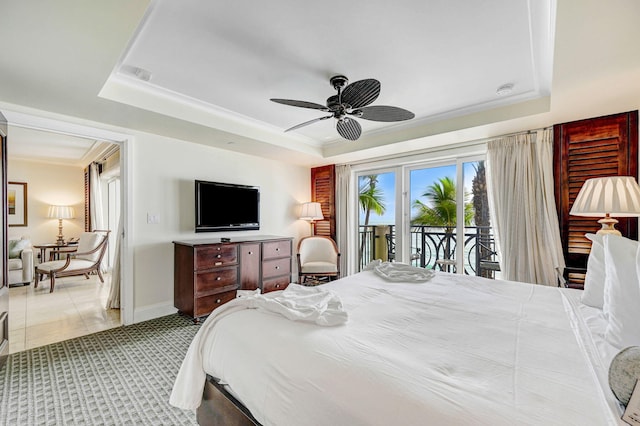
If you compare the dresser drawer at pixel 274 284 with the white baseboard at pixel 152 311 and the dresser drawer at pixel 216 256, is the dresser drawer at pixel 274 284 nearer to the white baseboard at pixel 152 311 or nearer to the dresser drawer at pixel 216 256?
the dresser drawer at pixel 216 256

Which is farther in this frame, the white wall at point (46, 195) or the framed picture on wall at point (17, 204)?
the white wall at point (46, 195)

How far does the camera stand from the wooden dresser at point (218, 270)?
330cm

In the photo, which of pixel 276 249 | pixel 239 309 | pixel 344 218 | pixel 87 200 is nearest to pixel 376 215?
pixel 344 218

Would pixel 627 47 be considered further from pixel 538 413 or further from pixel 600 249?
pixel 538 413

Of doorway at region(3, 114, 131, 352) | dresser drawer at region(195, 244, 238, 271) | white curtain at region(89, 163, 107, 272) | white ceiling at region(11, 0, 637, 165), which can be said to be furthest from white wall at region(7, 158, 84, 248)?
dresser drawer at region(195, 244, 238, 271)

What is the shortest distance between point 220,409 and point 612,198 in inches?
124

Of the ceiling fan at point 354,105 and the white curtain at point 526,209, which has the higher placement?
the ceiling fan at point 354,105

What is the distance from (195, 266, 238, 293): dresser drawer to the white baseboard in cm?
65

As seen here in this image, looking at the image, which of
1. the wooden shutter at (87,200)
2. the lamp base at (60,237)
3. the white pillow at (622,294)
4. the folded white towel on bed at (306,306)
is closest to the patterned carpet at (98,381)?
the folded white towel on bed at (306,306)

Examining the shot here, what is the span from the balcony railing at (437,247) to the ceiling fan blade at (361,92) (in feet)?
7.69

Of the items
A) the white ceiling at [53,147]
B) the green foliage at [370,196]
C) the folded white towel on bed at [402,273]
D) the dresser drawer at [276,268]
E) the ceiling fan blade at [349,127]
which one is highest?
the white ceiling at [53,147]

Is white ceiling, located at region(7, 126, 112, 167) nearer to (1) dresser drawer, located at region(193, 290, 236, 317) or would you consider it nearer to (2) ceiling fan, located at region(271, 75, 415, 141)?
(1) dresser drawer, located at region(193, 290, 236, 317)

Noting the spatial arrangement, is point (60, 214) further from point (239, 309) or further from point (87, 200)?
point (239, 309)

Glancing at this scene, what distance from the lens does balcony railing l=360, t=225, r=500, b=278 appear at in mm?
3814
